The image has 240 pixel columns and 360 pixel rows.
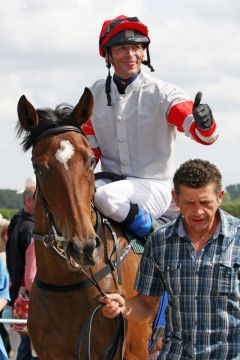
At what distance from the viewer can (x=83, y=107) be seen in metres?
6.11

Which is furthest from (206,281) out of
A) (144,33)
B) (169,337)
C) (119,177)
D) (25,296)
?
(25,296)

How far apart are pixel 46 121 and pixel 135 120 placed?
0.92m

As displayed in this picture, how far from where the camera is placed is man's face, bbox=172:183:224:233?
4.48m

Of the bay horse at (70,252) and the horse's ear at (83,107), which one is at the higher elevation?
the horse's ear at (83,107)

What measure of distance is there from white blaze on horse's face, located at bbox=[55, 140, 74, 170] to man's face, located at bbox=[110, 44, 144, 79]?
1288 mm

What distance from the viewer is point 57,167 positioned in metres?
5.57

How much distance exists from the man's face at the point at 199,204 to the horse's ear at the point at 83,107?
1674 millimetres

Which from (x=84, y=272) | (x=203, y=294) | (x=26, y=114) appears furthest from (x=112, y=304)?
(x=26, y=114)

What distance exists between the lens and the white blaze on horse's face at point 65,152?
557 cm

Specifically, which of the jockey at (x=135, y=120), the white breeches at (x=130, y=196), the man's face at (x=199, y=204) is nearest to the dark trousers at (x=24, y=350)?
the jockey at (x=135, y=120)

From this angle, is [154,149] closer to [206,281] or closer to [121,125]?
[121,125]

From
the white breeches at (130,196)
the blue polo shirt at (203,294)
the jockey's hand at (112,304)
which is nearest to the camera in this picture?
the blue polo shirt at (203,294)

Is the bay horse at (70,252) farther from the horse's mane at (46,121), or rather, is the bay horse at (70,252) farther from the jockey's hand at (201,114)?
the jockey's hand at (201,114)

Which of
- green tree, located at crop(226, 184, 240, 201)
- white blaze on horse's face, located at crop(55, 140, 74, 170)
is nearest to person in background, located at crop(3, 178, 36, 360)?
white blaze on horse's face, located at crop(55, 140, 74, 170)
